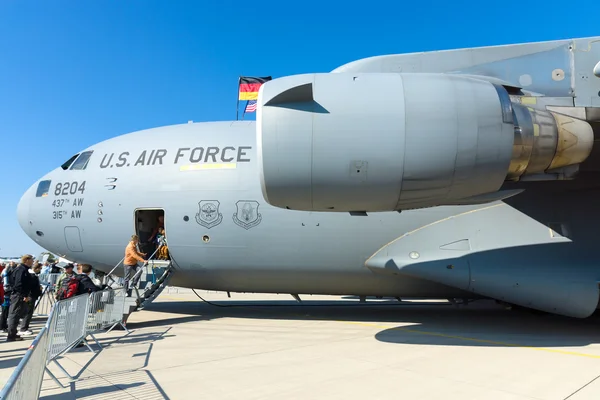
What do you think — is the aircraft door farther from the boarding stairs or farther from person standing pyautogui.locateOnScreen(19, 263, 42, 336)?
person standing pyautogui.locateOnScreen(19, 263, 42, 336)

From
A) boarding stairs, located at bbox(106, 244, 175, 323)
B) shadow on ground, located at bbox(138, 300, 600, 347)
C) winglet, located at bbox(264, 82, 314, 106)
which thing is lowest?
shadow on ground, located at bbox(138, 300, 600, 347)

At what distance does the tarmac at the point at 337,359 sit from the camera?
15.0 feet

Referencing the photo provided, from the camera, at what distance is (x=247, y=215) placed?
8.65m

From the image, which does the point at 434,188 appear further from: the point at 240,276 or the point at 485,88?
the point at 240,276

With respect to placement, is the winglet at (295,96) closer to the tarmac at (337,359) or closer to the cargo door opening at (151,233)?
the tarmac at (337,359)

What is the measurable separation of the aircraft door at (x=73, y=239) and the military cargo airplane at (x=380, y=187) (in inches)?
1.4

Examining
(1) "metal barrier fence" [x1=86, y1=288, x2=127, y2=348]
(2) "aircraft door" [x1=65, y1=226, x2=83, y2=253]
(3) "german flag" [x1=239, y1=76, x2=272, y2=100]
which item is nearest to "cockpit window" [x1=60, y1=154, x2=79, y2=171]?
(2) "aircraft door" [x1=65, y1=226, x2=83, y2=253]

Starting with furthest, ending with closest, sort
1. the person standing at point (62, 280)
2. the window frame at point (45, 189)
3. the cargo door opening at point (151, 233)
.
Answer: the window frame at point (45, 189) → the cargo door opening at point (151, 233) → the person standing at point (62, 280)

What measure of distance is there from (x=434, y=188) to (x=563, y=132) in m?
2.11

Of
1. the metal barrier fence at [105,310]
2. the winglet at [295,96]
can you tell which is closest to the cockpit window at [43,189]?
the metal barrier fence at [105,310]

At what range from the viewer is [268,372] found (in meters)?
5.27

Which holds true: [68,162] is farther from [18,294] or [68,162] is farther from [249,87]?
[249,87]

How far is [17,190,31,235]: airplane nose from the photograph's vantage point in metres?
10.2

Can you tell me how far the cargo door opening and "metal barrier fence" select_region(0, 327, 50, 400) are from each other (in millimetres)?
4698
